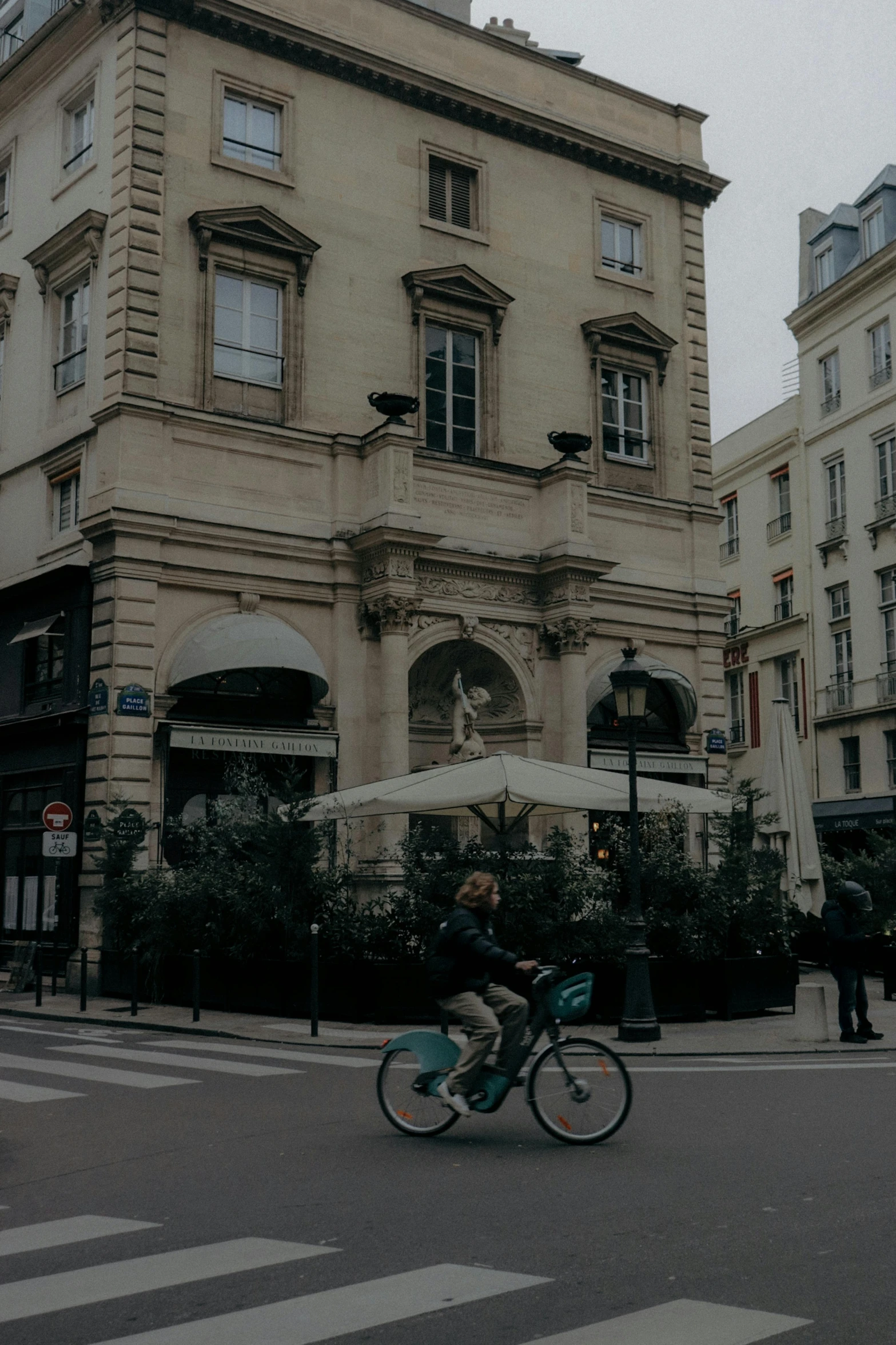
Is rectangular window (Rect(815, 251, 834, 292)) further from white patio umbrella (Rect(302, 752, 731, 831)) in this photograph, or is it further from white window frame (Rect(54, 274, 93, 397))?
white patio umbrella (Rect(302, 752, 731, 831))

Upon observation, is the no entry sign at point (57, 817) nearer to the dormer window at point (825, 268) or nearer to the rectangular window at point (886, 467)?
the rectangular window at point (886, 467)

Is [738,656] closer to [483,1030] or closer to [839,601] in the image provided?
[839,601]

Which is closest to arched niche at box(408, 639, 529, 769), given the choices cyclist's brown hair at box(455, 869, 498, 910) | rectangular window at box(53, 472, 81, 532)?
rectangular window at box(53, 472, 81, 532)

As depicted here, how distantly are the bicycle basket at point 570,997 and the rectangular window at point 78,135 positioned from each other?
20.2 m

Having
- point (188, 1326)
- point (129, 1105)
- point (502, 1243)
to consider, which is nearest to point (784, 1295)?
point (502, 1243)

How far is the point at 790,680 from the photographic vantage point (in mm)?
45719

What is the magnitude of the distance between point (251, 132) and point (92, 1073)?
1789cm

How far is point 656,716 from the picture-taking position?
1096 inches

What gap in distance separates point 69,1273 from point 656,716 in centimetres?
2287

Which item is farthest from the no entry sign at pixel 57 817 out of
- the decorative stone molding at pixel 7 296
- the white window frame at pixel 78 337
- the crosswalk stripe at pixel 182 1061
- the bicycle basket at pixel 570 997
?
the bicycle basket at pixel 570 997

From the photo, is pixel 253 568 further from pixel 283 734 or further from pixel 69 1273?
pixel 69 1273

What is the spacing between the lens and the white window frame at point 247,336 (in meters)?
23.7

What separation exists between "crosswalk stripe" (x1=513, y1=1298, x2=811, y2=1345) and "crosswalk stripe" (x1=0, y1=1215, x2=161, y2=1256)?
1652mm

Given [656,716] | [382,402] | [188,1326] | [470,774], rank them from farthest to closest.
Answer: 1. [656,716]
2. [382,402]
3. [470,774]
4. [188,1326]
